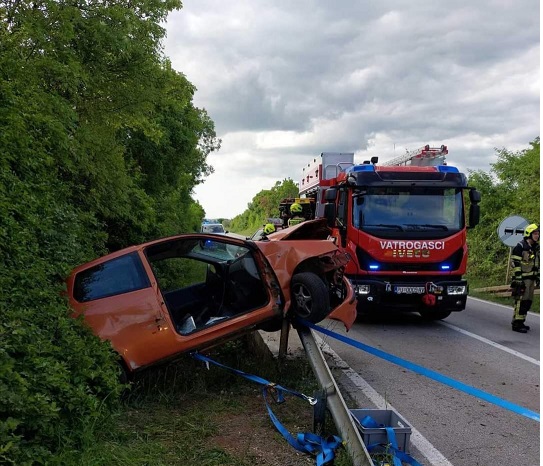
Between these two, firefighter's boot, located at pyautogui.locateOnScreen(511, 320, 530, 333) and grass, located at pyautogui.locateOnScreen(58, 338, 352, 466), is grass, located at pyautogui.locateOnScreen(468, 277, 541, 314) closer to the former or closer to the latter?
firefighter's boot, located at pyautogui.locateOnScreen(511, 320, 530, 333)

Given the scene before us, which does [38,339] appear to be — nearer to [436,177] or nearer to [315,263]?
[315,263]

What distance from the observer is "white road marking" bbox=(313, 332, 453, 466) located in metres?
3.70

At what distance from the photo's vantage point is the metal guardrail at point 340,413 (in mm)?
3197

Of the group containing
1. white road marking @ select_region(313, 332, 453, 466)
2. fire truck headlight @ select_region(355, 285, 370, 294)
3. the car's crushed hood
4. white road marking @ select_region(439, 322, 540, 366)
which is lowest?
white road marking @ select_region(439, 322, 540, 366)

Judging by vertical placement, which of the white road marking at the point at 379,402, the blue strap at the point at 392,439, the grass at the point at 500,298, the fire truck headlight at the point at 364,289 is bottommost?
the grass at the point at 500,298

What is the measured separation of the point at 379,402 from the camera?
490cm

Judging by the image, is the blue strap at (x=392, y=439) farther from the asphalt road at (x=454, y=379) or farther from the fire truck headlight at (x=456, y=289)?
the fire truck headlight at (x=456, y=289)

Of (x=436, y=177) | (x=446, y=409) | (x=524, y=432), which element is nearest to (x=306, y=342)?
(x=446, y=409)

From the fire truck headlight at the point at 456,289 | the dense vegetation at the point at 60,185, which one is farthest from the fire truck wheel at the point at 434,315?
the dense vegetation at the point at 60,185

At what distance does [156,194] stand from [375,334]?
10.0 metres

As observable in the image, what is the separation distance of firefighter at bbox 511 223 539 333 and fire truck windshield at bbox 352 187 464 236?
130 cm

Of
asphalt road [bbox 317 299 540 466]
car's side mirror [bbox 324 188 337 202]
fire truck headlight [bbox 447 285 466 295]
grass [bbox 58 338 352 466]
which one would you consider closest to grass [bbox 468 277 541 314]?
asphalt road [bbox 317 299 540 466]

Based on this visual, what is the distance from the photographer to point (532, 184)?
53.9 feet

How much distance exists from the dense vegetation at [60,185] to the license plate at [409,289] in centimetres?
468
